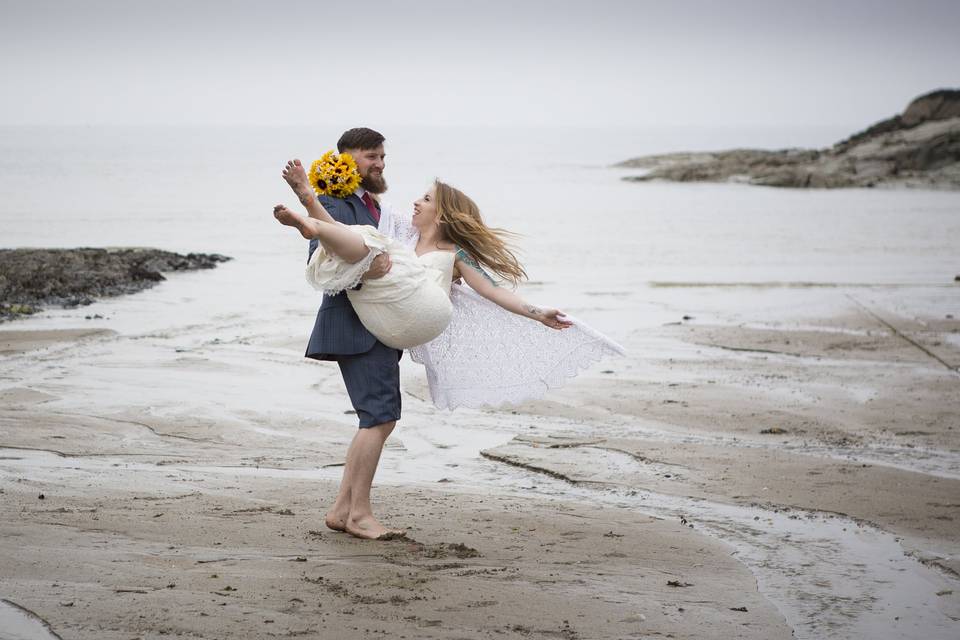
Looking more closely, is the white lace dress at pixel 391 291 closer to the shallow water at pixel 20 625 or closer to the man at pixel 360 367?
the man at pixel 360 367

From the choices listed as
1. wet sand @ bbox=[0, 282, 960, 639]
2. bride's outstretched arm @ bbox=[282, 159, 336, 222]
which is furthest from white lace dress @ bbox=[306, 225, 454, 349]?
wet sand @ bbox=[0, 282, 960, 639]

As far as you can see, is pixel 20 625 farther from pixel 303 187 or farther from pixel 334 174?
pixel 334 174

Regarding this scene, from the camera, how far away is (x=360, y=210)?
17.2 feet

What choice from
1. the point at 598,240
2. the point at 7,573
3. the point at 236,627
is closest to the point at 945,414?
the point at 236,627

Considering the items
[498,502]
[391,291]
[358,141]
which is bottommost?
[498,502]

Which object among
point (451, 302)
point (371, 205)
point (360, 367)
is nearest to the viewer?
point (360, 367)

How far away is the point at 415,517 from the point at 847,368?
19.2 ft

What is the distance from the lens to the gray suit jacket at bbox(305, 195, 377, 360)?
5.06 m

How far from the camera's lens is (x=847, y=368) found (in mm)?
10008

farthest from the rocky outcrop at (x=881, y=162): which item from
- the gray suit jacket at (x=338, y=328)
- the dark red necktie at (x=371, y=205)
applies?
the gray suit jacket at (x=338, y=328)

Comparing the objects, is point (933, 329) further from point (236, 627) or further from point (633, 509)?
point (236, 627)

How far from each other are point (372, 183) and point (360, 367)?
922 millimetres

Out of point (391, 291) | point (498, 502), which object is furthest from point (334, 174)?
point (498, 502)

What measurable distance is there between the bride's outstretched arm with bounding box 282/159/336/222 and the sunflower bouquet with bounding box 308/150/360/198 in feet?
0.76
